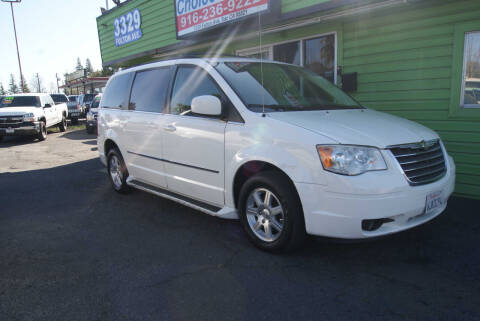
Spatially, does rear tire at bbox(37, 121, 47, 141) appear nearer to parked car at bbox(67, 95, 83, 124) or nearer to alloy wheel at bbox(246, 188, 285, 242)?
parked car at bbox(67, 95, 83, 124)

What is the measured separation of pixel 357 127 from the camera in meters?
3.15

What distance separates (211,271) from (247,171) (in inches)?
39.5

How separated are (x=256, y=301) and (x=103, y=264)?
1539 millimetres

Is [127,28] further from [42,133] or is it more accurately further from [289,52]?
[289,52]

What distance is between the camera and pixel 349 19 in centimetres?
627

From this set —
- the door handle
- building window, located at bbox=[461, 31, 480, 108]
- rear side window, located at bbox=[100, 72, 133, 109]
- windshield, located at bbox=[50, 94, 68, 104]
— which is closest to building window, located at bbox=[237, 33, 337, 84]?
building window, located at bbox=[461, 31, 480, 108]

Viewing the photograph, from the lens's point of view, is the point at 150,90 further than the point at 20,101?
No

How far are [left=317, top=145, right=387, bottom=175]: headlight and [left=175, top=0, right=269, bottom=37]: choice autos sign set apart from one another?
4.58 metres

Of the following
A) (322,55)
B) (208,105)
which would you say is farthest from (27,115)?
(208,105)

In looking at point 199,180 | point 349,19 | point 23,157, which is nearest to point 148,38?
point 23,157

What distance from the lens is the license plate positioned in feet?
9.98

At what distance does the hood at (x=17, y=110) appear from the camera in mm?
13062

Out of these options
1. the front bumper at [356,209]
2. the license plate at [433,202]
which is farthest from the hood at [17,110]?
the license plate at [433,202]

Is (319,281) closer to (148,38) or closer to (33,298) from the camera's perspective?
(33,298)
